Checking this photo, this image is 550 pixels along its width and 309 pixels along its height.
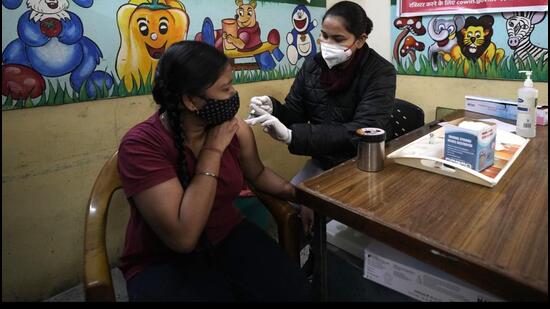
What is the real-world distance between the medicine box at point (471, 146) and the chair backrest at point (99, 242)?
1.09m

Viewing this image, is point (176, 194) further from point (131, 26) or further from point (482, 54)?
point (482, 54)

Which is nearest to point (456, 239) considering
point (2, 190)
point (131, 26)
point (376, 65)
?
point (376, 65)

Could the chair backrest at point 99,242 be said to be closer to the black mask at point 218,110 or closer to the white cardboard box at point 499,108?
the black mask at point 218,110

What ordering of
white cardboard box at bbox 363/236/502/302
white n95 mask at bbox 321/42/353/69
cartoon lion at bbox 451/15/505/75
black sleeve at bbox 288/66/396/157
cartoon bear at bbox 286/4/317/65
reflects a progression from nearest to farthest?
white cardboard box at bbox 363/236/502/302 < black sleeve at bbox 288/66/396/157 < white n95 mask at bbox 321/42/353/69 < cartoon lion at bbox 451/15/505/75 < cartoon bear at bbox 286/4/317/65

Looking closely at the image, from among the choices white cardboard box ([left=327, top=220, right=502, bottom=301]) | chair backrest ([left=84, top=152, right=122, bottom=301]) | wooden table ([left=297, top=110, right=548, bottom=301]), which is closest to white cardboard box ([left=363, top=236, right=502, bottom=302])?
white cardboard box ([left=327, top=220, right=502, bottom=301])

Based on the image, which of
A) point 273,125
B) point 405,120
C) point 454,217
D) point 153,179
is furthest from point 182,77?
point 405,120

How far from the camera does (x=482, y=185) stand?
103 centimetres

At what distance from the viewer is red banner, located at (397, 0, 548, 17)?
1.76 meters

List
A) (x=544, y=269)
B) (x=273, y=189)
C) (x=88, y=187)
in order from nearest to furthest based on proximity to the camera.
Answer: (x=544, y=269)
(x=273, y=189)
(x=88, y=187)

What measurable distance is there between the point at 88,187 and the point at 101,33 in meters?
0.71

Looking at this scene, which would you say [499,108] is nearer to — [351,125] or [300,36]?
[351,125]

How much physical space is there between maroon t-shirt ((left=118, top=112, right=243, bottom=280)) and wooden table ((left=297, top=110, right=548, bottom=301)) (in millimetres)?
297

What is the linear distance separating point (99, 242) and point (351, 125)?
1.04m

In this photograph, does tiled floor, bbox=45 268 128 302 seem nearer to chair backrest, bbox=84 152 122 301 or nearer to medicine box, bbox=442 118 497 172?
chair backrest, bbox=84 152 122 301
